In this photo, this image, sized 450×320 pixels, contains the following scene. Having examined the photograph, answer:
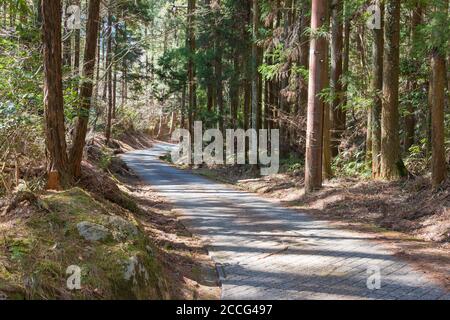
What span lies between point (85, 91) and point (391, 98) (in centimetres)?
843

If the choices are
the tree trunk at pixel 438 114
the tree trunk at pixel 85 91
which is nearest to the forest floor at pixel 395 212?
the tree trunk at pixel 438 114

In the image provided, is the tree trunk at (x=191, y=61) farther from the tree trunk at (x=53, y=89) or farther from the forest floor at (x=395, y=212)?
the tree trunk at (x=53, y=89)

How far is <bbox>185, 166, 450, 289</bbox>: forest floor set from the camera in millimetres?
7688

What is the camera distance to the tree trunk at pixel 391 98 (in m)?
13.3

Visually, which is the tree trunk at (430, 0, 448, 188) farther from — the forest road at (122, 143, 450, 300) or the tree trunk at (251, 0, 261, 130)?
the tree trunk at (251, 0, 261, 130)

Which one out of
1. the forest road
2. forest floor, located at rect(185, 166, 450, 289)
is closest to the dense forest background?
forest floor, located at rect(185, 166, 450, 289)

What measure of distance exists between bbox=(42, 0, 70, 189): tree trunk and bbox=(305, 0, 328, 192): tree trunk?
8.14m

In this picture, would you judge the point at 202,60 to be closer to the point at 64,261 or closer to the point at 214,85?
the point at 214,85

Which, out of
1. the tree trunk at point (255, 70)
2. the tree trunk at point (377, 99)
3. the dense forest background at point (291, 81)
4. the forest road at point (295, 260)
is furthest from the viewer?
the tree trunk at point (255, 70)

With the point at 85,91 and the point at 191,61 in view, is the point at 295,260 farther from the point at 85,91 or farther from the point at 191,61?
the point at 191,61

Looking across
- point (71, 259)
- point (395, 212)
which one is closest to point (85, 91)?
point (71, 259)

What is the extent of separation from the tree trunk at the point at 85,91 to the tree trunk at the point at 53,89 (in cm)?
125

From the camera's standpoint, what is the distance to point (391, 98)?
1334 cm
